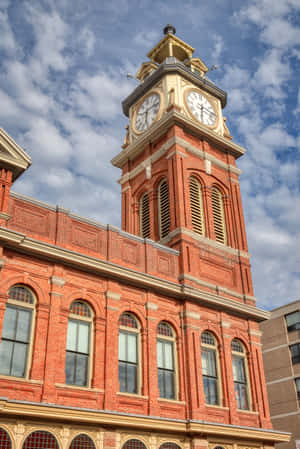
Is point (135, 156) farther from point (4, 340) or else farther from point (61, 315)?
point (4, 340)

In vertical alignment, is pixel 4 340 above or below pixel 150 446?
above

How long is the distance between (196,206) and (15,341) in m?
13.0

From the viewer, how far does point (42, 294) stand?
1825cm

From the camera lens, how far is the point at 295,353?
4875cm

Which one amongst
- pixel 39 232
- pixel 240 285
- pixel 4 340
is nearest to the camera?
pixel 4 340

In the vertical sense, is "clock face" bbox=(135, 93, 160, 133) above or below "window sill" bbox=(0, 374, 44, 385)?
above

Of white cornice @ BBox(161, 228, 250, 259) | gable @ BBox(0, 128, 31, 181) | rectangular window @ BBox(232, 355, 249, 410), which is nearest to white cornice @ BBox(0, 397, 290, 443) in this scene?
rectangular window @ BBox(232, 355, 249, 410)

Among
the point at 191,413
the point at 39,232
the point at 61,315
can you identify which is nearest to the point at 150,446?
the point at 191,413

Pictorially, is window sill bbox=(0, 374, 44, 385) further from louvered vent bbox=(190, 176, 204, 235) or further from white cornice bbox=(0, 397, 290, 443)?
louvered vent bbox=(190, 176, 204, 235)

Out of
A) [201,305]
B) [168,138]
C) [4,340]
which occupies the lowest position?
[4,340]

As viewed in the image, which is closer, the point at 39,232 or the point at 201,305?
the point at 39,232

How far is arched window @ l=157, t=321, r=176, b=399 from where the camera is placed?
20.5 m

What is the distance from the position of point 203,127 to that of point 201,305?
10.7 meters

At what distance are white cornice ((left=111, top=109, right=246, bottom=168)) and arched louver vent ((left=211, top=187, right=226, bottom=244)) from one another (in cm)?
307
